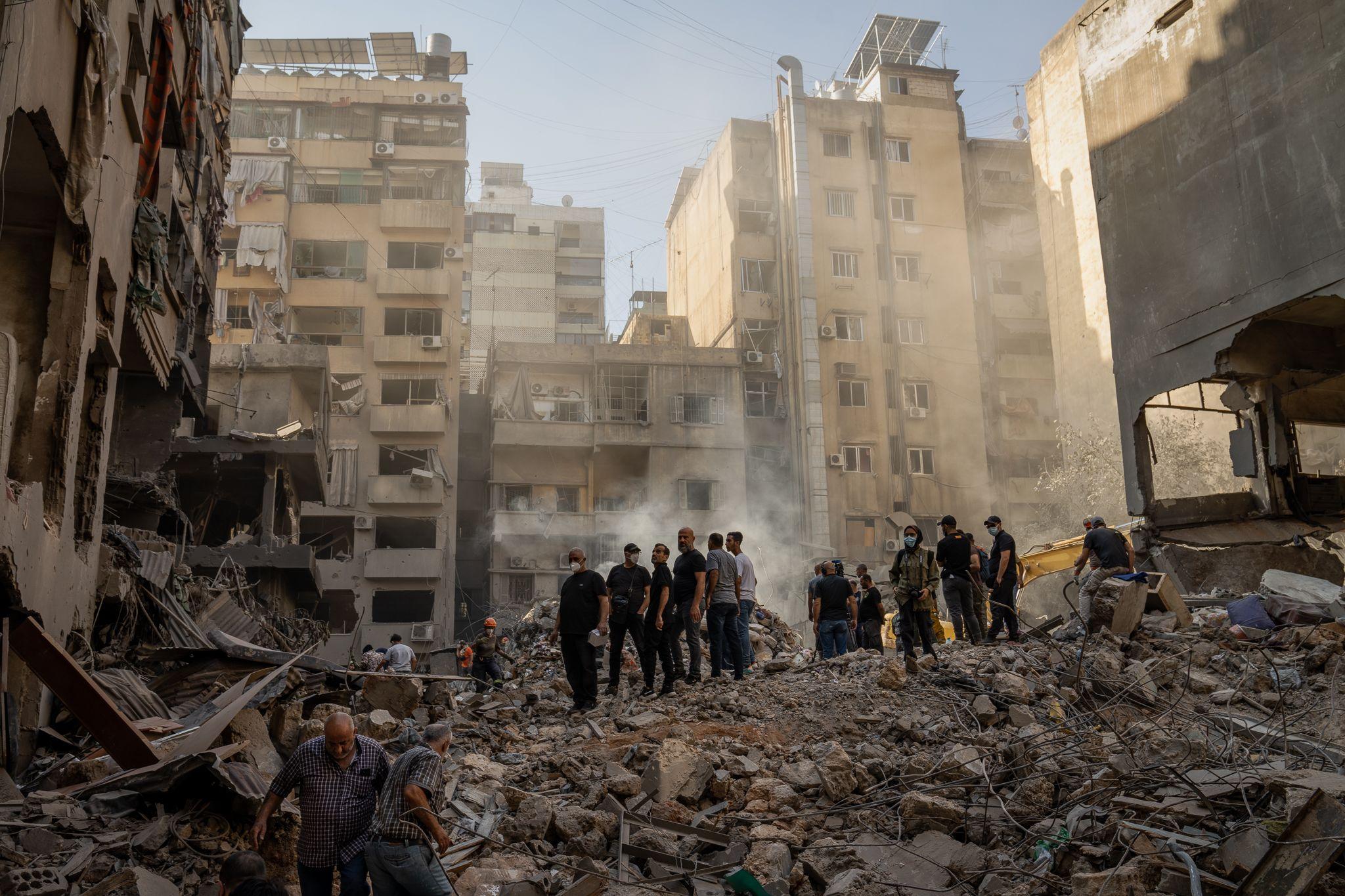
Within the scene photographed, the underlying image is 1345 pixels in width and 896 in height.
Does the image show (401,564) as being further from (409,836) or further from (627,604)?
(409,836)

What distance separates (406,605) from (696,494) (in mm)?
11130

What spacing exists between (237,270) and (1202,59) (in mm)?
32884

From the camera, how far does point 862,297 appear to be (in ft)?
132

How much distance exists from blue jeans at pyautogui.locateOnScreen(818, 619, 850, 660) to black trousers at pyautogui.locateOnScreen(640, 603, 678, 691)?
275cm

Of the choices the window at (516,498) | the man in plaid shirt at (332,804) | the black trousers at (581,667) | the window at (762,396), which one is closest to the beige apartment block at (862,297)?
the window at (762,396)

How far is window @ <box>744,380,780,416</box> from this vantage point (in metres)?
39.7

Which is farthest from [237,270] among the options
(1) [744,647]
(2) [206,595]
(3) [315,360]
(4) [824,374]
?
(1) [744,647]

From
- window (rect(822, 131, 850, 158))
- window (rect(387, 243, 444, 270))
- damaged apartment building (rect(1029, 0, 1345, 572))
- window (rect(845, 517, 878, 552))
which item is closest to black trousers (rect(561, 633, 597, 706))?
damaged apartment building (rect(1029, 0, 1345, 572))

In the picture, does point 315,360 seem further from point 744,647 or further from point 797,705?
point 797,705

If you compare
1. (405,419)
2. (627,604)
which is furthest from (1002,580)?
(405,419)

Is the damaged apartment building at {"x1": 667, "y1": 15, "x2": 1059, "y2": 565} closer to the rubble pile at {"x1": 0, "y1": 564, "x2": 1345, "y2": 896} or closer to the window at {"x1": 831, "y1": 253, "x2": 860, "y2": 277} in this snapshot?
the window at {"x1": 831, "y1": 253, "x2": 860, "y2": 277}

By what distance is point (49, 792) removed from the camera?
5891 mm

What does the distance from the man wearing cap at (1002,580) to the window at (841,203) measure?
30.5 meters

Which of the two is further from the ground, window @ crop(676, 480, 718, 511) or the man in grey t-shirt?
window @ crop(676, 480, 718, 511)
